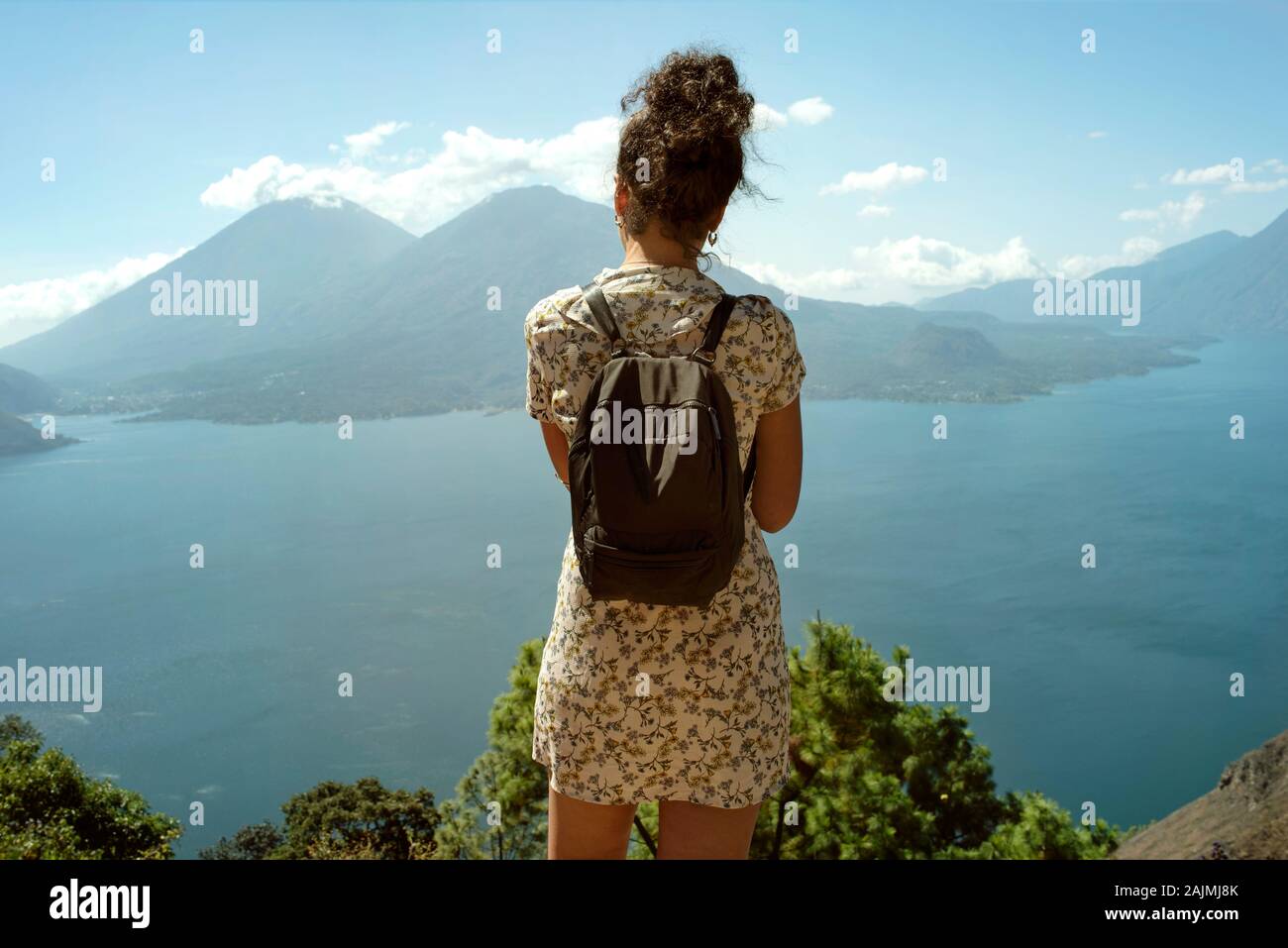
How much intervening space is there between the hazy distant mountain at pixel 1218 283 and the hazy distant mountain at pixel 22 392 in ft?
361

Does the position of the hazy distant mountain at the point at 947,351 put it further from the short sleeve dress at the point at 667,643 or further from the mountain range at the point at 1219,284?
the short sleeve dress at the point at 667,643

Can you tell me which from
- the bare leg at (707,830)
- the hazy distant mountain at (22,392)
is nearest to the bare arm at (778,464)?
the bare leg at (707,830)

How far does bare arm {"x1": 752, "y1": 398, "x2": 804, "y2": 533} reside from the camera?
1093 mm

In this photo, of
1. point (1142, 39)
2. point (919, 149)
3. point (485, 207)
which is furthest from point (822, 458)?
point (485, 207)

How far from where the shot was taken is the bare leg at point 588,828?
1.11m

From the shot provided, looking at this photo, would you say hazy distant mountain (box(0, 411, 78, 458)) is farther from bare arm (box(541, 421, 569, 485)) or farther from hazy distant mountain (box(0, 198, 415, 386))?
bare arm (box(541, 421, 569, 485))

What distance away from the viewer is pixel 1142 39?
61.6 metres

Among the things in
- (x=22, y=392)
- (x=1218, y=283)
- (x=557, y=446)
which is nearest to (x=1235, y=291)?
(x=1218, y=283)

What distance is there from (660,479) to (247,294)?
14949 centimetres

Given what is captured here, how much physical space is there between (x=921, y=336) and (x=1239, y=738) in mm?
73029

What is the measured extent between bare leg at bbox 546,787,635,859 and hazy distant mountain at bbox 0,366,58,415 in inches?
3710

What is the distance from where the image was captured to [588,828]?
1.12 m

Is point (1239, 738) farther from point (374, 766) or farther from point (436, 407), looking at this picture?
point (436, 407)

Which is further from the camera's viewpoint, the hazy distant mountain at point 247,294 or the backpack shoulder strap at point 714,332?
the hazy distant mountain at point 247,294
